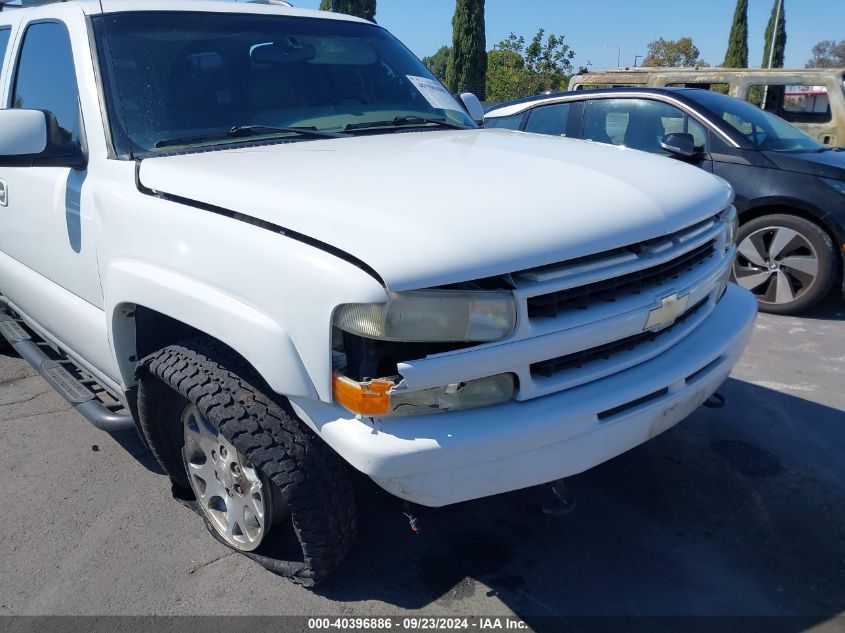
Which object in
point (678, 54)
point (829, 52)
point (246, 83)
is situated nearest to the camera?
point (246, 83)

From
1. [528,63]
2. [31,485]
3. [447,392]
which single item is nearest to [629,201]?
[447,392]

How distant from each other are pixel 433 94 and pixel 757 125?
3598mm

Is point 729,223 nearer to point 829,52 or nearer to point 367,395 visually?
point 367,395

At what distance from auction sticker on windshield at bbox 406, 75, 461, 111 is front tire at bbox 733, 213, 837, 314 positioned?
9.51ft

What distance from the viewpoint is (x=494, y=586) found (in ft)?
8.23

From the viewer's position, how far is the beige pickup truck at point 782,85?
8375 mm

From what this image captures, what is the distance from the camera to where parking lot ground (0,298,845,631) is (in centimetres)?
244

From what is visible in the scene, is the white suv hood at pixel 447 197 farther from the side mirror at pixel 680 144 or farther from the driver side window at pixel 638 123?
the driver side window at pixel 638 123

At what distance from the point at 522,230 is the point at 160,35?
192 centimetres

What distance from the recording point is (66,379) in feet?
10.9

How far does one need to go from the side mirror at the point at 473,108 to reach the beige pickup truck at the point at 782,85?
4951mm

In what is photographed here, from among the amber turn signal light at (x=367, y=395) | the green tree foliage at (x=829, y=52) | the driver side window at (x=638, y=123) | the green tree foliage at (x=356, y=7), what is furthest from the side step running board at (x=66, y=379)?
the green tree foliage at (x=829, y=52)

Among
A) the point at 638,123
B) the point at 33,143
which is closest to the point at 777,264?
the point at 638,123

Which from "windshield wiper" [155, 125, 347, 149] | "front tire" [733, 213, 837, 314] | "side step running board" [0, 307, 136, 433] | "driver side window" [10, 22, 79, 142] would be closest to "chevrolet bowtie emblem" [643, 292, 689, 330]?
"windshield wiper" [155, 125, 347, 149]
